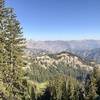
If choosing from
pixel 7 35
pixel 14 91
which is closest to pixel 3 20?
pixel 7 35

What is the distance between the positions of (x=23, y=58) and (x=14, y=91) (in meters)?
5.37

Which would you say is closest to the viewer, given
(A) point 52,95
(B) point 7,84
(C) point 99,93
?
(B) point 7,84

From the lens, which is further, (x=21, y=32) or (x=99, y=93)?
(x=99, y=93)

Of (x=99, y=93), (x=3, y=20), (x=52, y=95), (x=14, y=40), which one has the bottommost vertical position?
(x=52, y=95)

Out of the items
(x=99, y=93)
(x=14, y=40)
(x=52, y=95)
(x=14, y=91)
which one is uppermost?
(x=14, y=40)

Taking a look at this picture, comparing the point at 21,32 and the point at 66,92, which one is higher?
the point at 21,32

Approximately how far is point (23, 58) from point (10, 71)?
4.08m

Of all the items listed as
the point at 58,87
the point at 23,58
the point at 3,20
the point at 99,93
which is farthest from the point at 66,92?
the point at 3,20

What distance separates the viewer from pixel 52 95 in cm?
13200

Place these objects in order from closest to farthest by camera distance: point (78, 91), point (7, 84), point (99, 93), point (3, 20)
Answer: point (3, 20) → point (7, 84) → point (99, 93) → point (78, 91)

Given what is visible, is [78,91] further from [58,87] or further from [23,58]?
[23,58]

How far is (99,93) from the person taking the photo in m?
90.4

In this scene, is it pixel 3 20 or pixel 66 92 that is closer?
pixel 3 20

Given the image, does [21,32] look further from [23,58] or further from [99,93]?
[99,93]
